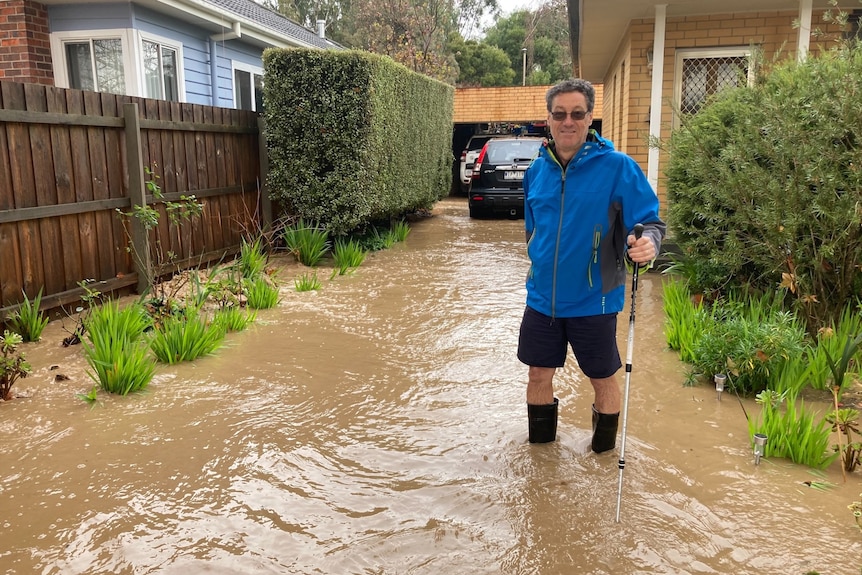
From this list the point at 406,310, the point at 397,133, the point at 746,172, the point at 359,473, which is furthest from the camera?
the point at 397,133

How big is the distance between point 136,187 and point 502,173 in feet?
30.0

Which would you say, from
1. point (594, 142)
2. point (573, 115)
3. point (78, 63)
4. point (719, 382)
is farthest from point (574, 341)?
point (78, 63)

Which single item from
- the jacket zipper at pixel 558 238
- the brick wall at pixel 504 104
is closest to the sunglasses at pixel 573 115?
the jacket zipper at pixel 558 238

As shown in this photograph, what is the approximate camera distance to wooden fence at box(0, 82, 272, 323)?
5402mm

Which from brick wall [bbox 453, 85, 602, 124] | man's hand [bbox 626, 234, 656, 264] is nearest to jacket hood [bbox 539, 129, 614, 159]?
man's hand [bbox 626, 234, 656, 264]

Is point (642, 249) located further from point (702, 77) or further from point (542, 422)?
point (702, 77)

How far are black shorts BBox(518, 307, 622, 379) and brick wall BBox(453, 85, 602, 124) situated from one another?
1852 centimetres

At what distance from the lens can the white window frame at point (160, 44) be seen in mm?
10664

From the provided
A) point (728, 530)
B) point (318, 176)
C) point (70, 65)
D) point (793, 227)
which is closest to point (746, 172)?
point (793, 227)

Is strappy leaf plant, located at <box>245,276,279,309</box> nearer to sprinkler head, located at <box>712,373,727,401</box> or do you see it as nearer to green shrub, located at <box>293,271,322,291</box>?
green shrub, located at <box>293,271,322,291</box>

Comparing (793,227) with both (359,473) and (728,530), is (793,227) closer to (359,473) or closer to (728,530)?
(728,530)

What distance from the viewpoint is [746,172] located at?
A: 189 inches

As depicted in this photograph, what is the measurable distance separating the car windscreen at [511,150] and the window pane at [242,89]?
5.24 meters

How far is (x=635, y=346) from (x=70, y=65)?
32.2 ft
